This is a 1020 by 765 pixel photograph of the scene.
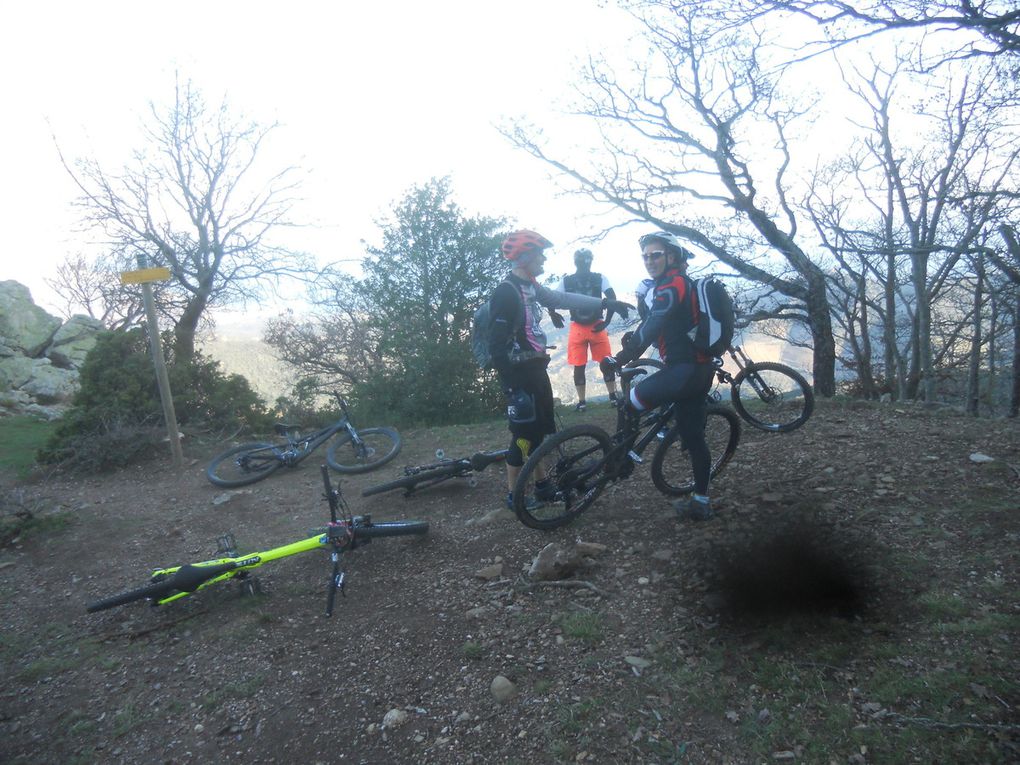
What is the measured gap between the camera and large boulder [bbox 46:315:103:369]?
17734mm

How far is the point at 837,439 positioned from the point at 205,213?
43.8 feet

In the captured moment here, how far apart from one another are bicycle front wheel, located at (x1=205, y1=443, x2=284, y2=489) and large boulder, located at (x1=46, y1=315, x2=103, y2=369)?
1253 centimetres

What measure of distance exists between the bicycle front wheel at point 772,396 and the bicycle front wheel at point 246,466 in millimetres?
5128

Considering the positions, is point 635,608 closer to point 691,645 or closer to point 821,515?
point 691,645

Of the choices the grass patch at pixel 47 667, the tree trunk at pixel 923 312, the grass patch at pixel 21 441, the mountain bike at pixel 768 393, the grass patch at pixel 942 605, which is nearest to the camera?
the grass patch at pixel 942 605

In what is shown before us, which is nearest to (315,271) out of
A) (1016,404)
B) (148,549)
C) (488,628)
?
(148,549)

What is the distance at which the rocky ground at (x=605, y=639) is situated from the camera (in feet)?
8.38

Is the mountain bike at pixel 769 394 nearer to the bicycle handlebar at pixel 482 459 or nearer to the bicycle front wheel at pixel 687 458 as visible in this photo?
the bicycle front wheel at pixel 687 458

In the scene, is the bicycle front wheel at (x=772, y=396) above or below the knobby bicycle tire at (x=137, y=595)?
above

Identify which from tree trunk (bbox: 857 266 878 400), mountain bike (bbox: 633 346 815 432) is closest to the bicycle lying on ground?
mountain bike (bbox: 633 346 815 432)

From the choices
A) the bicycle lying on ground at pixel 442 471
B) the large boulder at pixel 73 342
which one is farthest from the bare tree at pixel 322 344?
the bicycle lying on ground at pixel 442 471

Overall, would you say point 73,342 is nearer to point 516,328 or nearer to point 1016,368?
point 516,328

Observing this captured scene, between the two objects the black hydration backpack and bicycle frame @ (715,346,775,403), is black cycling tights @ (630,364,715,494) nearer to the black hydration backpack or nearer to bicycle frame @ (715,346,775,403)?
the black hydration backpack

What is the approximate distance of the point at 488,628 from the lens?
3494mm
